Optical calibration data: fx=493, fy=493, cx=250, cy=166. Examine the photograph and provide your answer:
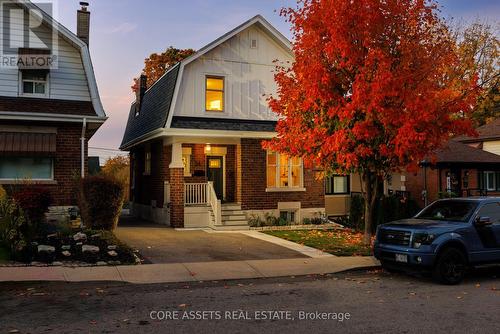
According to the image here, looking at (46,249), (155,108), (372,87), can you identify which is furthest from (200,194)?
(372,87)

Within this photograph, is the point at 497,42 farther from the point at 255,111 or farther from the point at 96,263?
the point at 96,263

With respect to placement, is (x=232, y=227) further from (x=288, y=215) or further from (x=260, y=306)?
(x=260, y=306)

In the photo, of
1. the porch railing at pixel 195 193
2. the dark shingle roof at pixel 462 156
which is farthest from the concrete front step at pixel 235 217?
the dark shingle roof at pixel 462 156

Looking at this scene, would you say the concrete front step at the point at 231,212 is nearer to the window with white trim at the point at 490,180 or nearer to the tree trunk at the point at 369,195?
the tree trunk at the point at 369,195

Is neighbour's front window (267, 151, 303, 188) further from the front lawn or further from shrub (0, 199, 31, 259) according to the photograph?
shrub (0, 199, 31, 259)

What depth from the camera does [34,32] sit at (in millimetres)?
16375

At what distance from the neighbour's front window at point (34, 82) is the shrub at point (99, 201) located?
13.8 feet

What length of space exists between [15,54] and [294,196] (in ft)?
38.5

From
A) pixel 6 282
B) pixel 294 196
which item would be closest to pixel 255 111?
pixel 294 196

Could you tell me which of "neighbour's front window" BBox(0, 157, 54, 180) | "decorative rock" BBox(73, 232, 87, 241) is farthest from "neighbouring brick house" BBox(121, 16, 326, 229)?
"decorative rock" BBox(73, 232, 87, 241)

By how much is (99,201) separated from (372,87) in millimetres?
8235

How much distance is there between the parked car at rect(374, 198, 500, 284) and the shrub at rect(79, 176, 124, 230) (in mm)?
7602

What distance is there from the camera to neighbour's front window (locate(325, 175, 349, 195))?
2462cm

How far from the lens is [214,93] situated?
20.0 metres
